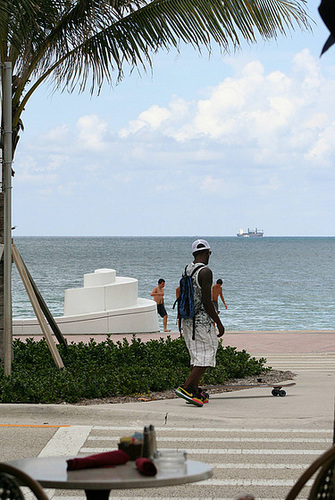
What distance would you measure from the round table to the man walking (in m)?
5.20

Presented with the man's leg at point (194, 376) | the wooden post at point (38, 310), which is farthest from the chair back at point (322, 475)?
the wooden post at point (38, 310)

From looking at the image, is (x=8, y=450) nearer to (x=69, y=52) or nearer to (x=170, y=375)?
(x=170, y=375)

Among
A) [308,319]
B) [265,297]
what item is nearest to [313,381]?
[308,319]

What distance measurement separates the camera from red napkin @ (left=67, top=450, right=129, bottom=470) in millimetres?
3646

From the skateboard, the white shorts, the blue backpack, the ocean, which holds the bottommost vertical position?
the ocean

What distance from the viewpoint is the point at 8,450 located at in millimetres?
6996

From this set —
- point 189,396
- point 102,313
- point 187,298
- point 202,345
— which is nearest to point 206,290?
point 187,298

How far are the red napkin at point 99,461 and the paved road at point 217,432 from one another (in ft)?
7.02

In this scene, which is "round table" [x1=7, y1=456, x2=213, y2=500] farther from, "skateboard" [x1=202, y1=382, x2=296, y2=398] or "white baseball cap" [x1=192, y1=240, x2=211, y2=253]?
"skateboard" [x1=202, y1=382, x2=296, y2=398]

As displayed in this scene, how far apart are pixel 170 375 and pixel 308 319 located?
102ft

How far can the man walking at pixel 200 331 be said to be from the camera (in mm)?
9078

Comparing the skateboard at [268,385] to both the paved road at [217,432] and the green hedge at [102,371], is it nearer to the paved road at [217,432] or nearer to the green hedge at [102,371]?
the paved road at [217,432]

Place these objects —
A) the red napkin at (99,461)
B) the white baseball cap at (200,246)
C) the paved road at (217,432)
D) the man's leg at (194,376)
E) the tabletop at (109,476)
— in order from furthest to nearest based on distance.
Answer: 1. the white baseball cap at (200,246)
2. the man's leg at (194,376)
3. the paved road at (217,432)
4. the red napkin at (99,461)
5. the tabletop at (109,476)

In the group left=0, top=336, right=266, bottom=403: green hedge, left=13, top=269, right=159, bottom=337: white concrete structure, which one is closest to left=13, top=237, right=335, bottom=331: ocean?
left=13, top=269, right=159, bottom=337: white concrete structure
